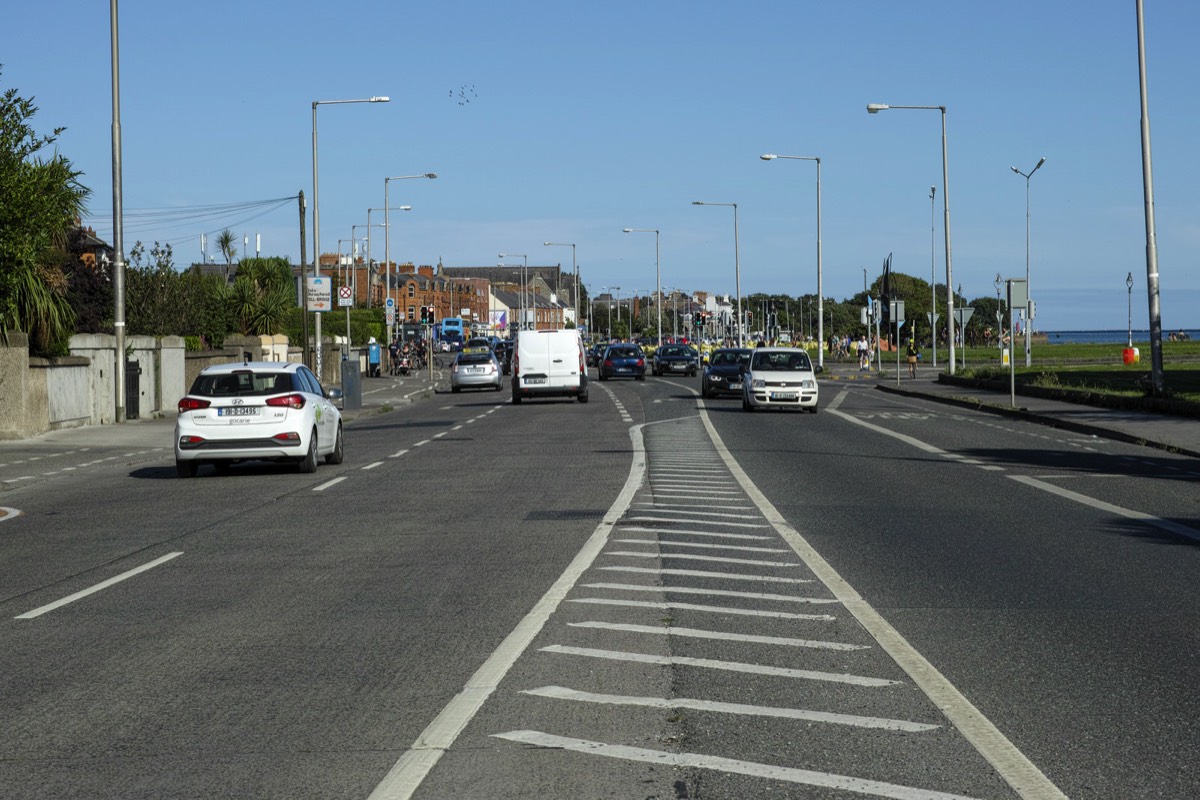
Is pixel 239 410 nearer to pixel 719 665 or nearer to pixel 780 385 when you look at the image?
pixel 719 665

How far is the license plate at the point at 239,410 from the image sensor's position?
20219mm

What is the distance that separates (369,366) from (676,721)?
66500 mm

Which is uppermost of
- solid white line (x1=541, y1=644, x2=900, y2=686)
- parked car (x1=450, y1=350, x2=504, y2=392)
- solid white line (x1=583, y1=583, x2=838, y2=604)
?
parked car (x1=450, y1=350, x2=504, y2=392)

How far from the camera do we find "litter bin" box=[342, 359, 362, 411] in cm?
4003

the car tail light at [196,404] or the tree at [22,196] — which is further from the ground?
the tree at [22,196]

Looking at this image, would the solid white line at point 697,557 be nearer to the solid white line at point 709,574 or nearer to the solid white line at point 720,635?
the solid white line at point 709,574

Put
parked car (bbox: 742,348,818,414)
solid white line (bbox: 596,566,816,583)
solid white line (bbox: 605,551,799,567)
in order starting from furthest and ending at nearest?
1. parked car (bbox: 742,348,818,414)
2. solid white line (bbox: 605,551,799,567)
3. solid white line (bbox: 596,566,816,583)

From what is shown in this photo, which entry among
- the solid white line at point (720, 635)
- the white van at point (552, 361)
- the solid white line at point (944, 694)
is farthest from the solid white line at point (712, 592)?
the white van at point (552, 361)

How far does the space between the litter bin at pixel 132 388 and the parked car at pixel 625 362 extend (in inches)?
1268

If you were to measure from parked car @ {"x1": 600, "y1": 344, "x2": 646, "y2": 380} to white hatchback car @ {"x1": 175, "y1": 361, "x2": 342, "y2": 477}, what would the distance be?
45.0 meters

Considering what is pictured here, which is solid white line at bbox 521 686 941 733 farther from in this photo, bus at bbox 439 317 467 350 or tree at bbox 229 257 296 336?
bus at bbox 439 317 467 350

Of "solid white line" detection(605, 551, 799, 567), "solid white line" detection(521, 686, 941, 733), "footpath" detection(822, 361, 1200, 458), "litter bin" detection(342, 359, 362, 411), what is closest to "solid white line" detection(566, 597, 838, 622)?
"solid white line" detection(605, 551, 799, 567)

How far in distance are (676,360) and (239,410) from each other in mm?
53890

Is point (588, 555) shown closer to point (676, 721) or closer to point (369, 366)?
point (676, 721)
